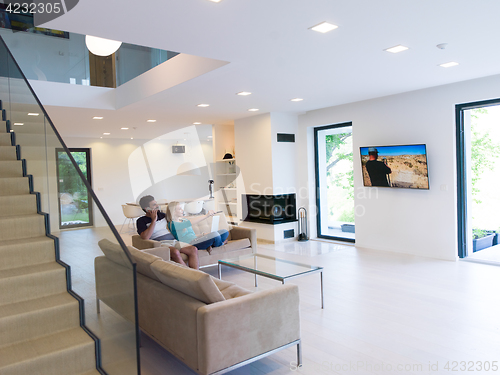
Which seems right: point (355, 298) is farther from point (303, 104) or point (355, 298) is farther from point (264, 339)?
point (303, 104)

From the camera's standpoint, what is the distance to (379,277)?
513 cm

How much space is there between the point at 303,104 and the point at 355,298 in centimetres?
386

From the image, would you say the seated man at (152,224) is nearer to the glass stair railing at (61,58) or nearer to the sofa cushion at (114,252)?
the glass stair railing at (61,58)

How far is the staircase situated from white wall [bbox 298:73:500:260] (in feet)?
17.6

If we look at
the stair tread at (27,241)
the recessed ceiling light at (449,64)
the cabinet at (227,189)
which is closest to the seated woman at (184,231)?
the stair tread at (27,241)

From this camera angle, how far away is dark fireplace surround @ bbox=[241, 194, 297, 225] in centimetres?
793

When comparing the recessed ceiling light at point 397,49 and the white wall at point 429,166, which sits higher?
the recessed ceiling light at point 397,49

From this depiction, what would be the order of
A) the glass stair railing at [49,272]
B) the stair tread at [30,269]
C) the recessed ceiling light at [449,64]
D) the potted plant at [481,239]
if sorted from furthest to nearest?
the potted plant at [481,239] < the recessed ceiling light at [449,64] < the stair tread at [30,269] < the glass stair railing at [49,272]

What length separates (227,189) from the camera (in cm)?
905

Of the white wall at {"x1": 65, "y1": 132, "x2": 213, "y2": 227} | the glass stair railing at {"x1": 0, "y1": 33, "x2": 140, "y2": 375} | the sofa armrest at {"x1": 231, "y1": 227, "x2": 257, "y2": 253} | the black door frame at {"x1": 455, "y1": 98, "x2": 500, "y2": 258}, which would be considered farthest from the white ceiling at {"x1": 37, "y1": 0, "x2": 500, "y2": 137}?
the white wall at {"x1": 65, "y1": 132, "x2": 213, "y2": 227}

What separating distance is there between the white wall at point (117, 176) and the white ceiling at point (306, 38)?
6214 mm

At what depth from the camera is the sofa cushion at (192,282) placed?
2537 millimetres

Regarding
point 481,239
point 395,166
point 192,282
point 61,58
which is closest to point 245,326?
point 192,282

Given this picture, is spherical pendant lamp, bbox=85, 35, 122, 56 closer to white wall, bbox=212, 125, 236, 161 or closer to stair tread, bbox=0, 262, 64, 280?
stair tread, bbox=0, 262, 64, 280
